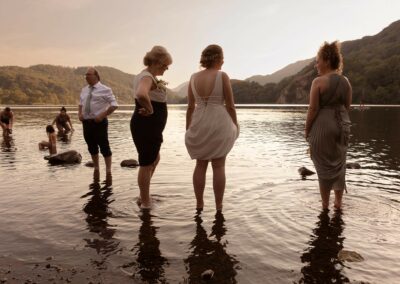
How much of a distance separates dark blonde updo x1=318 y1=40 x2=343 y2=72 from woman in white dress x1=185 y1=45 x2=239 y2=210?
1.71m

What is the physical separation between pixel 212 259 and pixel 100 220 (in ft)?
7.52

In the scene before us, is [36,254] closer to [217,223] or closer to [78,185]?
[217,223]

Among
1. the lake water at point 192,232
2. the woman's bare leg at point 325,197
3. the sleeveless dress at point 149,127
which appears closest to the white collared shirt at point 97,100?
the lake water at point 192,232

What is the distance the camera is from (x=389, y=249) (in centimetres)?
467

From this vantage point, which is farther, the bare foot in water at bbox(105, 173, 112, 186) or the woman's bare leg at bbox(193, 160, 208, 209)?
the bare foot in water at bbox(105, 173, 112, 186)

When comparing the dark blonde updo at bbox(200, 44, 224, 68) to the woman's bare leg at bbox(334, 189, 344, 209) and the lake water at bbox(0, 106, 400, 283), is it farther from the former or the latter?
the woman's bare leg at bbox(334, 189, 344, 209)

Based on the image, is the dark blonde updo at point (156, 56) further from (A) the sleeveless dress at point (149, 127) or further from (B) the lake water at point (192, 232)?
(B) the lake water at point (192, 232)

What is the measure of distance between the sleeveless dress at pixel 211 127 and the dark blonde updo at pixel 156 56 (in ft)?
2.08

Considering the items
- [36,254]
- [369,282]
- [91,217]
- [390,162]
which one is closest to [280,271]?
[369,282]

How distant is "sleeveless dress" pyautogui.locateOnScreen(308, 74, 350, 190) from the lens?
6.00m

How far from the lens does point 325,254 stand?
4.48 m

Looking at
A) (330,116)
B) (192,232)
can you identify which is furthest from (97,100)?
(330,116)

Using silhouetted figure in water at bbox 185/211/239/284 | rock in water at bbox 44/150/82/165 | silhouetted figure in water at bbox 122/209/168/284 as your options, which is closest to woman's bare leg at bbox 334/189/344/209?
silhouetted figure in water at bbox 185/211/239/284

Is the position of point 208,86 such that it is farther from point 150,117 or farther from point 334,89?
point 334,89
